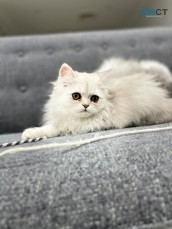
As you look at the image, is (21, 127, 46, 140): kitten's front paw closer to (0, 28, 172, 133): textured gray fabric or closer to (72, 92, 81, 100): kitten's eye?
(72, 92, 81, 100): kitten's eye

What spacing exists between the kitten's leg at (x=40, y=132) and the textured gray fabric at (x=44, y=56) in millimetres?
581

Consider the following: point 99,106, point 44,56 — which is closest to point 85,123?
point 99,106

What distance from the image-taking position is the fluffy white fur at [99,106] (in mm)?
935

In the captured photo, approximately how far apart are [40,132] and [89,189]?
48cm

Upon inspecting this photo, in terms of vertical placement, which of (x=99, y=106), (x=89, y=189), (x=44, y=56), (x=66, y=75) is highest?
(x=44, y=56)

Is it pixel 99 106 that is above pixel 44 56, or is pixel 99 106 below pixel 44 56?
below

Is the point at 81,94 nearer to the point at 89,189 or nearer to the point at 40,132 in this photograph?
the point at 40,132

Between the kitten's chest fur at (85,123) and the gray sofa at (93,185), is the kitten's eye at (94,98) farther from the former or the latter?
the gray sofa at (93,185)

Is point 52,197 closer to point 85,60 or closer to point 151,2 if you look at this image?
point 85,60

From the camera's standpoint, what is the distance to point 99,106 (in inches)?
37.0

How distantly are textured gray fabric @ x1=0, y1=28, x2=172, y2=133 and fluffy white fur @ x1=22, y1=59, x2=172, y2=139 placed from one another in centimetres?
54

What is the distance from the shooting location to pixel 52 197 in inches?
19.1

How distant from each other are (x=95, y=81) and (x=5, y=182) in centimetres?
59

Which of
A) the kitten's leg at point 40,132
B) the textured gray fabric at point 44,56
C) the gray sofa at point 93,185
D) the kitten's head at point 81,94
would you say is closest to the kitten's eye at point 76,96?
the kitten's head at point 81,94
